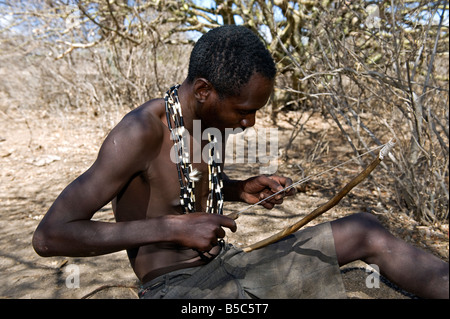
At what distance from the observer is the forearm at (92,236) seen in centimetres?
130

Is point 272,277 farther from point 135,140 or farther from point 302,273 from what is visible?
point 135,140

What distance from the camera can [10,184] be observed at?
4664mm

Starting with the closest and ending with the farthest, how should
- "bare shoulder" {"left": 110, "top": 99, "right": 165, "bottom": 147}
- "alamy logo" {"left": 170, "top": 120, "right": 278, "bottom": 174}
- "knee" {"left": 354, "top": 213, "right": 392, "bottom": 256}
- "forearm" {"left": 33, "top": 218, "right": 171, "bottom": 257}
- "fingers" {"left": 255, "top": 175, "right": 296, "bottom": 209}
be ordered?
"forearm" {"left": 33, "top": 218, "right": 171, "bottom": 257}
"bare shoulder" {"left": 110, "top": 99, "right": 165, "bottom": 147}
"knee" {"left": 354, "top": 213, "right": 392, "bottom": 256}
"fingers" {"left": 255, "top": 175, "right": 296, "bottom": 209}
"alamy logo" {"left": 170, "top": 120, "right": 278, "bottom": 174}

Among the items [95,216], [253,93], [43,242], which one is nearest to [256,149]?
[95,216]

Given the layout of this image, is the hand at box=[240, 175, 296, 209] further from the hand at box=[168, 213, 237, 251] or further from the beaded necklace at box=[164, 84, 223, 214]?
the hand at box=[168, 213, 237, 251]

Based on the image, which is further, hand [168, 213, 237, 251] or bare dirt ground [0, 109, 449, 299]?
bare dirt ground [0, 109, 449, 299]

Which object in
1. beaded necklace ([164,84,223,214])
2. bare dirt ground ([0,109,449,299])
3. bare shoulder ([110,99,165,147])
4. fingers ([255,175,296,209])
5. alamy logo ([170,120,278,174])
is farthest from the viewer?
alamy logo ([170,120,278,174])

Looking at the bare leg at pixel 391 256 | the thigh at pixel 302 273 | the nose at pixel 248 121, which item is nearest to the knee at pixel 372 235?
the bare leg at pixel 391 256

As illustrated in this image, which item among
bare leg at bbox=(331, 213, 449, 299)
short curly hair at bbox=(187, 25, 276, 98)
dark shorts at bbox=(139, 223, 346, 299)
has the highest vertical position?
short curly hair at bbox=(187, 25, 276, 98)

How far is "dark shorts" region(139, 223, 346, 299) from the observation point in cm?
154

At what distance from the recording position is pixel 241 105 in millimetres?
1569

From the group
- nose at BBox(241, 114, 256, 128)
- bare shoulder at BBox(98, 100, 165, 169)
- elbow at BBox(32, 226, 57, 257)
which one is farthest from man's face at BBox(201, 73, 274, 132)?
elbow at BBox(32, 226, 57, 257)

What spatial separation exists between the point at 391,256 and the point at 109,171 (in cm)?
111
